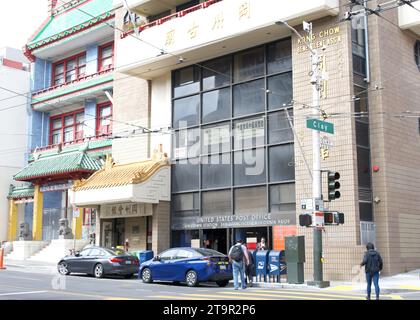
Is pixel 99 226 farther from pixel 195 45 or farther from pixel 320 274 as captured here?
pixel 320 274

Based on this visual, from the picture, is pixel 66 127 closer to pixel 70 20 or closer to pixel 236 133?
pixel 70 20

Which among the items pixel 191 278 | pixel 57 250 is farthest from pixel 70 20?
pixel 191 278

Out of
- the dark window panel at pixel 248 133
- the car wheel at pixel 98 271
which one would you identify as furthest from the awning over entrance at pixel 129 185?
the car wheel at pixel 98 271

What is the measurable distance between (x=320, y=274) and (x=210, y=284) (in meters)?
4.48

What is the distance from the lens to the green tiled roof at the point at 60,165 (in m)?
35.8

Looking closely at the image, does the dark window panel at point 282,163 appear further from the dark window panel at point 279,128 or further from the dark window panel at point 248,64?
the dark window panel at point 248,64

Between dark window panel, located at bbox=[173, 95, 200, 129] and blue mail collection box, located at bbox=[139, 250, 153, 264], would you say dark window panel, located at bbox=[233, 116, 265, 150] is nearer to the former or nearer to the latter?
dark window panel, located at bbox=[173, 95, 200, 129]

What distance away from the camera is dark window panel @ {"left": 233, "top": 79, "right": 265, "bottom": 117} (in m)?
27.3

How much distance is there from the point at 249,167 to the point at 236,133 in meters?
1.91

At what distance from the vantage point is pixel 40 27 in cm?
4556

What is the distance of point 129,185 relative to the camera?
28.9 m

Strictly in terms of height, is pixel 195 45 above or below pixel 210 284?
above

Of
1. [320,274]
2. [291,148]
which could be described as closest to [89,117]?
[291,148]

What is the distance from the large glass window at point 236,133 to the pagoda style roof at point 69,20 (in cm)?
1172
